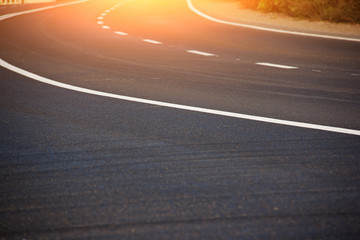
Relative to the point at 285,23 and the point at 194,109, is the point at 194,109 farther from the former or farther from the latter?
the point at 285,23

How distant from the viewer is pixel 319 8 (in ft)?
59.0

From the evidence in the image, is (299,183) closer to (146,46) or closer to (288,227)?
(288,227)

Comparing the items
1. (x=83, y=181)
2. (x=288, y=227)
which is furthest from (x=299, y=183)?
(x=83, y=181)

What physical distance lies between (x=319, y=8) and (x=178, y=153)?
50.9 feet

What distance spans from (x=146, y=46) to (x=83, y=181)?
27.7ft

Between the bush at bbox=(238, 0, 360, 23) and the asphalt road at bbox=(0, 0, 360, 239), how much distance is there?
8.74 m

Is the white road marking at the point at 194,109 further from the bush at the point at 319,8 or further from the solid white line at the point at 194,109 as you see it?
the bush at the point at 319,8

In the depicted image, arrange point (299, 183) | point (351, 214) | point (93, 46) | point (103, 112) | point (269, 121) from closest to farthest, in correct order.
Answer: point (351, 214) → point (299, 183) → point (269, 121) → point (103, 112) → point (93, 46)

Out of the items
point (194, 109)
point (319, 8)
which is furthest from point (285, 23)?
point (194, 109)

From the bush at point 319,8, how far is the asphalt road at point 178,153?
344 inches

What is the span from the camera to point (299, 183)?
3.52 meters

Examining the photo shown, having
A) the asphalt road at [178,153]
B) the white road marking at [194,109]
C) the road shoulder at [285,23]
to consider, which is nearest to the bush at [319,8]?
the road shoulder at [285,23]

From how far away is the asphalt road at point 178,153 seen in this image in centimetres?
293

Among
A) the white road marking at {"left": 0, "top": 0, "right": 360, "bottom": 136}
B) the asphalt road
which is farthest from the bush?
the white road marking at {"left": 0, "top": 0, "right": 360, "bottom": 136}
